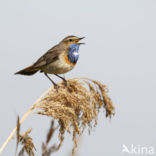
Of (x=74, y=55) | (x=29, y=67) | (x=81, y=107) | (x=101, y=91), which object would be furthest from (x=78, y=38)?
(x=81, y=107)

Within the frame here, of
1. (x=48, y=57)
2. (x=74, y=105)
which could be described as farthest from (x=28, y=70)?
(x=74, y=105)

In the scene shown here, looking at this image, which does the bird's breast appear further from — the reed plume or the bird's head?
the reed plume

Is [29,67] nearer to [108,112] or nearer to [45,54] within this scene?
[45,54]

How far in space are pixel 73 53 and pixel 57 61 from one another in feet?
1.15

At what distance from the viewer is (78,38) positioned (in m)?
5.85

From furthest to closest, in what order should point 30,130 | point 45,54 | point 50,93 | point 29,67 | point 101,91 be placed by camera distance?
point 45,54 → point 29,67 → point 101,91 → point 50,93 → point 30,130

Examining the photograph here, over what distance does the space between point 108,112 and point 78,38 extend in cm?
259

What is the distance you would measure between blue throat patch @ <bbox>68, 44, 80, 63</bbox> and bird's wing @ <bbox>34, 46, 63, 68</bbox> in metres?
0.18

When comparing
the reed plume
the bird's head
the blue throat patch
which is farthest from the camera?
the bird's head

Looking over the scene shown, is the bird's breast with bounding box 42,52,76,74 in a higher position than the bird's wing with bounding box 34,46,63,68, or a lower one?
lower

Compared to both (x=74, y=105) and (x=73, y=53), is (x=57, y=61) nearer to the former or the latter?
(x=73, y=53)

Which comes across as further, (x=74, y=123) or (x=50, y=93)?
(x=50, y=93)

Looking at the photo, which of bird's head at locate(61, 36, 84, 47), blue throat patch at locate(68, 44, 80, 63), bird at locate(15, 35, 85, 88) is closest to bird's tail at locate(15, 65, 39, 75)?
bird at locate(15, 35, 85, 88)

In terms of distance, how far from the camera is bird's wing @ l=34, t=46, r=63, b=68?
17.7ft
